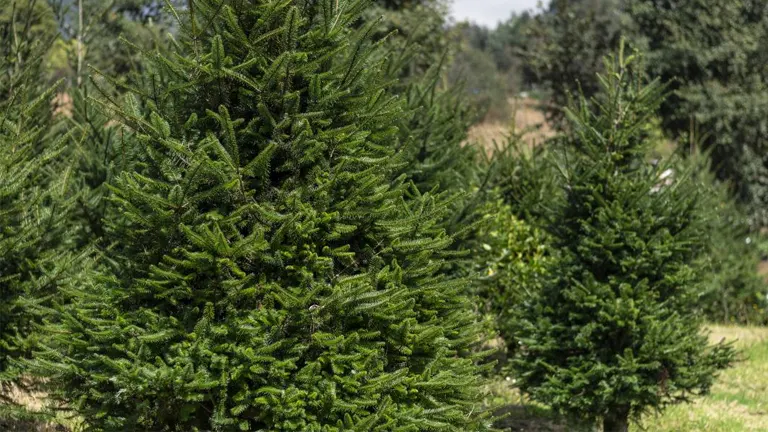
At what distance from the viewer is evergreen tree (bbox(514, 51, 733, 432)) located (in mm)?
7039

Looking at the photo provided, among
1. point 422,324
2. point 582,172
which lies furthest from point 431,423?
point 582,172

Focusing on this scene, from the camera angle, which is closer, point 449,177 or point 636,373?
point 636,373

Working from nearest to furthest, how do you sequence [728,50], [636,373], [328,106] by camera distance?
[328,106]
[636,373]
[728,50]

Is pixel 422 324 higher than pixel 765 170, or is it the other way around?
pixel 765 170

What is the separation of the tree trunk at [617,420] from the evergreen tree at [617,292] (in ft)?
0.04

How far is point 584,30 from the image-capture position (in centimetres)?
2780

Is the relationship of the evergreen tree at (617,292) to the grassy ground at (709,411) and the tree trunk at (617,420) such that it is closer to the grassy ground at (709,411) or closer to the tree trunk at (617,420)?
the tree trunk at (617,420)

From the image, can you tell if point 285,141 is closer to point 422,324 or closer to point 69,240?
point 422,324

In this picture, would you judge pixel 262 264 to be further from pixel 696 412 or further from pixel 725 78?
pixel 725 78

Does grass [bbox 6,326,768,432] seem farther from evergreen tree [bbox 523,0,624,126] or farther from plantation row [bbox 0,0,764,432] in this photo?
evergreen tree [bbox 523,0,624,126]

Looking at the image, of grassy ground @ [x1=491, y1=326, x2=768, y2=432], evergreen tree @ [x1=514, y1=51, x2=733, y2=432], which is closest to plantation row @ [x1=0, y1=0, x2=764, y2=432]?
evergreen tree @ [x1=514, y1=51, x2=733, y2=432]

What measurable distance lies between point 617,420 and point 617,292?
127cm

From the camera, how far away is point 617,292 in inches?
284

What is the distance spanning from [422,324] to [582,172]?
363 cm
